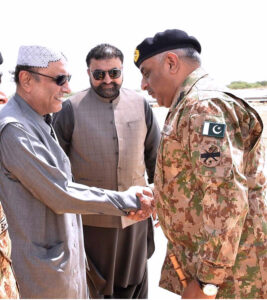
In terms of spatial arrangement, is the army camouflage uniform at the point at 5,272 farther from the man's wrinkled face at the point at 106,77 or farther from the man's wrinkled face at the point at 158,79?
the man's wrinkled face at the point at 106,77

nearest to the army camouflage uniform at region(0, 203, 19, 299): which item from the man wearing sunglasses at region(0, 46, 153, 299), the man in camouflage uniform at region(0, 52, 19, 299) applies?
the man in camouflage uniform at region(0, 52, 19, 299)

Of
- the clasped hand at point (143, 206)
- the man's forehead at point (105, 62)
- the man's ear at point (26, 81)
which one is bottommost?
the clasped hand at point (143, 206)

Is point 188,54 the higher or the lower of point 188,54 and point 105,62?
the higher

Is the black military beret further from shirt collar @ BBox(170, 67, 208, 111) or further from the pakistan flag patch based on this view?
the pakistan flag patch

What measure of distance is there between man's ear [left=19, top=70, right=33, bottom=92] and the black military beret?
71 cm

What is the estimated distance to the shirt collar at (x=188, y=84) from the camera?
2.45 metres

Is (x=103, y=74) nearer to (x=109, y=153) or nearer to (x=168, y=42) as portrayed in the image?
(x=109, y=153)

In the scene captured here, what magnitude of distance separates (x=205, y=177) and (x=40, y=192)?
38.5 inches

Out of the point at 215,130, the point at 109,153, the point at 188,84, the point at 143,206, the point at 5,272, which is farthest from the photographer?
the point at 109,153

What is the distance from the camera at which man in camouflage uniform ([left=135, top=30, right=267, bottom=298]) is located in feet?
7.05

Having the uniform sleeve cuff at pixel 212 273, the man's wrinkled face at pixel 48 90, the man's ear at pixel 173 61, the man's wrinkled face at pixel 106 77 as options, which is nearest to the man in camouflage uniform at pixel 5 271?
the uniform sleeve cuff at pixel 212 273

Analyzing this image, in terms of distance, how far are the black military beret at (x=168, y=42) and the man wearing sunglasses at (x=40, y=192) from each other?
616 mm

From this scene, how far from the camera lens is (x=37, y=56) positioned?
9.51 ft

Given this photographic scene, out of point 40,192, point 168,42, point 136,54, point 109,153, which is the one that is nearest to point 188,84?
point 168,42
